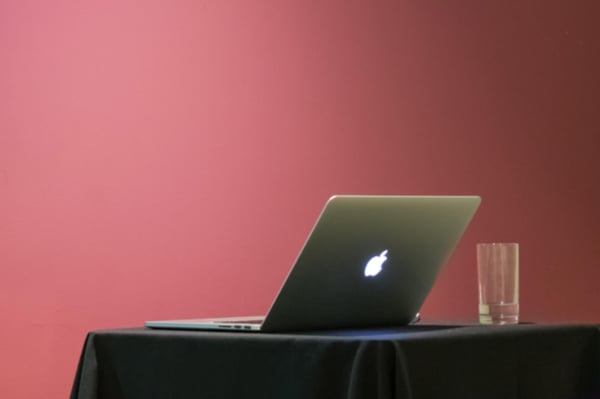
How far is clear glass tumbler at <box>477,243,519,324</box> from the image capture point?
6.37 ft

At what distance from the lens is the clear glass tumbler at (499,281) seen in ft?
6.37

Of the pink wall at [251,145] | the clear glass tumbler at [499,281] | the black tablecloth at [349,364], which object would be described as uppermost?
the pink wall at [251,145]

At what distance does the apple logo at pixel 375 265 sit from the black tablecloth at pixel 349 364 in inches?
3.9

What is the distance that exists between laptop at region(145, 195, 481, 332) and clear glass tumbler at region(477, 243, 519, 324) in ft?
0.26

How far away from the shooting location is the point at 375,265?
176 cm

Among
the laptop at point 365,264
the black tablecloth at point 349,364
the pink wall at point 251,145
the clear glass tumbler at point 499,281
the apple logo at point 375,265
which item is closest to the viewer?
the black tablecloth at point 349,364

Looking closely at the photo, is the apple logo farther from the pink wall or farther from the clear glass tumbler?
the pink wall

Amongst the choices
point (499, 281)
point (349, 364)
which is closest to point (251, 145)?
point (499, 281)

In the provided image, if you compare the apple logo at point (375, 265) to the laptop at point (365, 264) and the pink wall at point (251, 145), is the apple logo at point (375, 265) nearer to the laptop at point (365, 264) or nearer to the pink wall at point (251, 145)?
the laptop at point (365, 264)

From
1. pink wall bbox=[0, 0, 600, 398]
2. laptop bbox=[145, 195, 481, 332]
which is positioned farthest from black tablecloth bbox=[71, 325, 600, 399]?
pink wall bbox=[0, 0, 600, 398]

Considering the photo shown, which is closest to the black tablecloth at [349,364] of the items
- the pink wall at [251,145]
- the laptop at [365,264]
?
the laptop at [365,264]

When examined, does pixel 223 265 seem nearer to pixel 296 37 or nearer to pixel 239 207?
pixel 239 207

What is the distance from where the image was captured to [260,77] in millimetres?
2996

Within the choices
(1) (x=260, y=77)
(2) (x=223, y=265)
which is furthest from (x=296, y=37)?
(2) (x=223, y=265)
